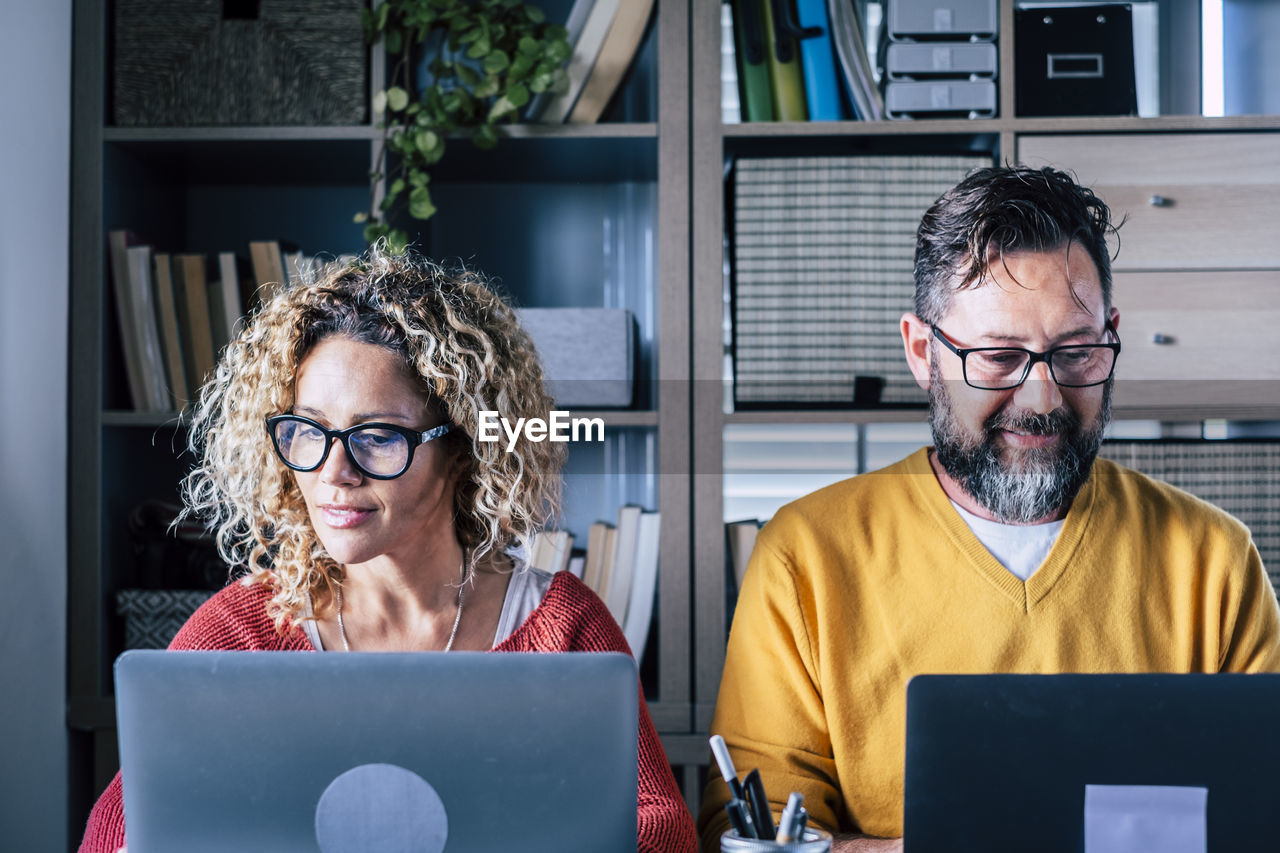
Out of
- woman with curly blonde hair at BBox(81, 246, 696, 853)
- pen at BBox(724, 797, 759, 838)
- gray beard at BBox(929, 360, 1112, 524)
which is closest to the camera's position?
pen at BBox(724, 797, 759, 838)

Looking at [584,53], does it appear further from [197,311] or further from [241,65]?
[197,311]

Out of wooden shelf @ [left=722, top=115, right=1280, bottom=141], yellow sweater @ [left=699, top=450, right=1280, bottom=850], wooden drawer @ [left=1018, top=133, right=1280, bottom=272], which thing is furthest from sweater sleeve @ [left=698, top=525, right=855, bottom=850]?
Result: wooden drawer @ [left=1018, top=133, right=1280, bottom=272]

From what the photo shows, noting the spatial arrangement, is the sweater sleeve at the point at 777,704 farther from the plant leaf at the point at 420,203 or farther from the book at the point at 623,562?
the plant leaf at the point at 420,203

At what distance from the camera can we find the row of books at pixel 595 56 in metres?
1.79

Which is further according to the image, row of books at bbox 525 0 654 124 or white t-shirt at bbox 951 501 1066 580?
row of books at bbox 525 0 654 124

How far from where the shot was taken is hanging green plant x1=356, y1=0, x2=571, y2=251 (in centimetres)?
176

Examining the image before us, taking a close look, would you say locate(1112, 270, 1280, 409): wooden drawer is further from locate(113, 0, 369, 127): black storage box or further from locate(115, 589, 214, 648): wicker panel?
locate(115, 589, 214, 648): wicker panel

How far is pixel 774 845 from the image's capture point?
2.43ft

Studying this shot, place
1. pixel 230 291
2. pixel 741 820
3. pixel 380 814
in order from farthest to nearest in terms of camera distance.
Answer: pixel 230 291
pixel 741 820
pixel 380 814

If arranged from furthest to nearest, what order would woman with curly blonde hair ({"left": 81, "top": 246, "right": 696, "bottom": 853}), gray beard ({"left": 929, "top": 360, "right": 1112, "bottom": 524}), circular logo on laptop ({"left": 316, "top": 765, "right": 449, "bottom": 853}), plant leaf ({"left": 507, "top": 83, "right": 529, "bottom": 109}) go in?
plant leaf ({"left": 507, "top": 83, "right": 529, "bottom": 109}) → gray beard ({"left": 929, "top": 360, "right": 1112, "bottom": 524}) → woman with curly blonde hair ({"left": 81, "top": 246, "right": 696, "bottom": 853}) → circular logo on laptop ({"left": 316, "top": 765, "right": 449, "bottom": 853})

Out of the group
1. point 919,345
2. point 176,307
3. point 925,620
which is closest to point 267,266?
point 176,307

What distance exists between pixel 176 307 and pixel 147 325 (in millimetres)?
58

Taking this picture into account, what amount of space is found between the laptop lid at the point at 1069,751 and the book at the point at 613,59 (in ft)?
4.39

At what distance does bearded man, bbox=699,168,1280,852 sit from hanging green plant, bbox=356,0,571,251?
777 mm
